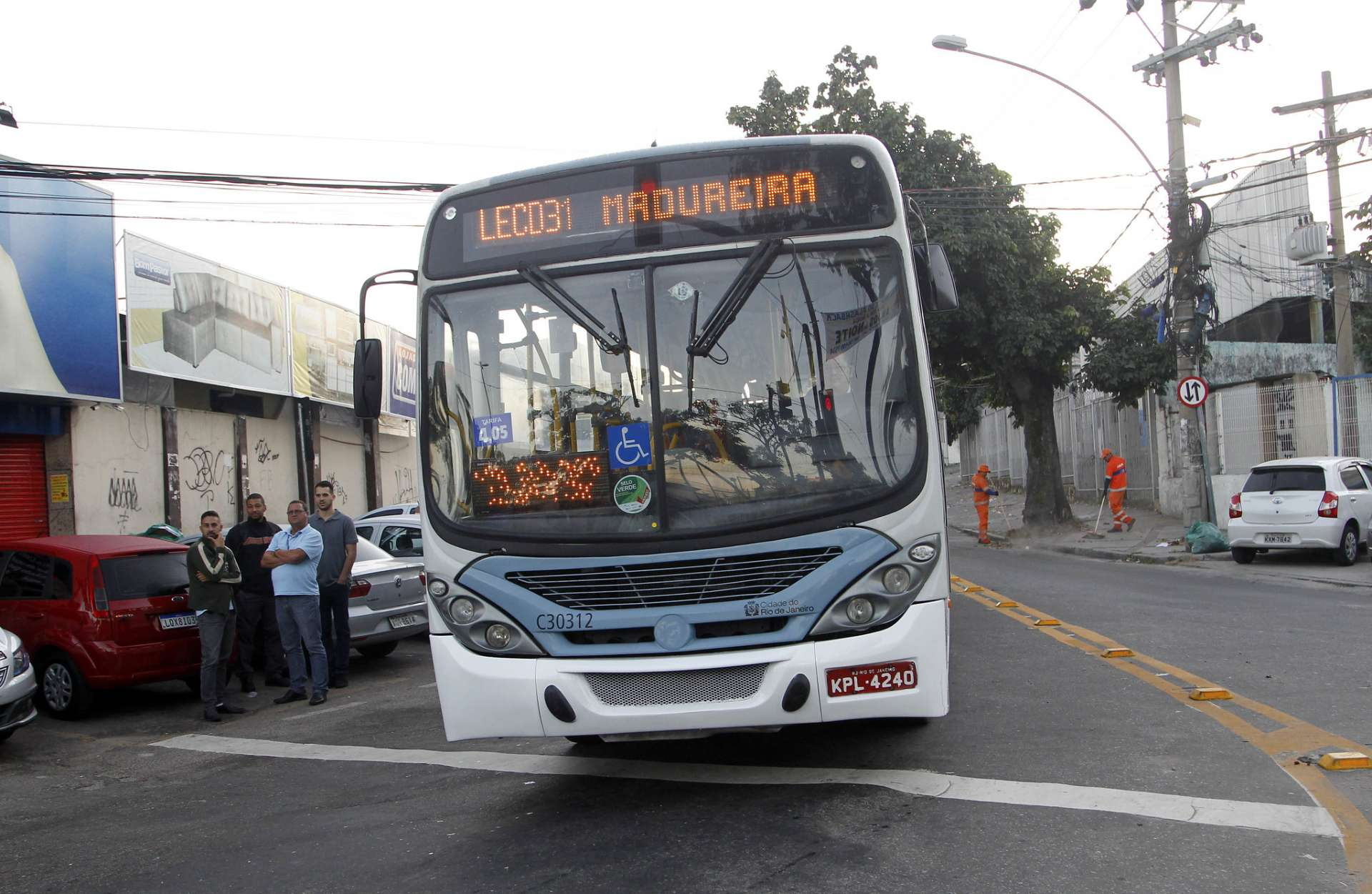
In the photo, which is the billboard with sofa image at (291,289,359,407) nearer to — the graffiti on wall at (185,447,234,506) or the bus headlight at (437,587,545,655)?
the graffiti on wall at (185,447,234,506)

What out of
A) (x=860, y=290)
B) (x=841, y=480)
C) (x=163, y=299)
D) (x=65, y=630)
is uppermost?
(x=163, y=299)

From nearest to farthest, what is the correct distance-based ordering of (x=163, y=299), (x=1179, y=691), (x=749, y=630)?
(x=749, y=630)
(x=1179, y=691)
(x=163, y=299)

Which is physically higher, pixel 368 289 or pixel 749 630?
pixel 368 289

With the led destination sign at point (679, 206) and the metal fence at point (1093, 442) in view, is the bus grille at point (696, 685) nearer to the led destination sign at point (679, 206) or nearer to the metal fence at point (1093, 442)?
the led destination sign at point (679, 206)

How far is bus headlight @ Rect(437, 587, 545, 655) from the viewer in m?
5.28

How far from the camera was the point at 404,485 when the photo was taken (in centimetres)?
3078

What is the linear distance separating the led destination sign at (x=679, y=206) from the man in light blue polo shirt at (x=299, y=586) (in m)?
4.34

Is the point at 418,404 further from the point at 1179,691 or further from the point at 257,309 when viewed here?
the point at 257,309

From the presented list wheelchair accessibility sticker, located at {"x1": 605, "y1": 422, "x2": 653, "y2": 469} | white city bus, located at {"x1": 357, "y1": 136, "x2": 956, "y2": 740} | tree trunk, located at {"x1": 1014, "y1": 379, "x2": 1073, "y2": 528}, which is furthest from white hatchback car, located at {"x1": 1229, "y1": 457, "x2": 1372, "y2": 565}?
wheelchair accessibility sticker, located at {"x1": 605, "y1": 422, "x2": 653, "y2": 469}

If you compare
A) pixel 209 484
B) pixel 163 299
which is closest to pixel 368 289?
pixel 163 299

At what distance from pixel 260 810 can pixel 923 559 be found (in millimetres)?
3663

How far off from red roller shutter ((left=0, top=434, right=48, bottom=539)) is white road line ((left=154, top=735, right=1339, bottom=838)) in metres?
10.7

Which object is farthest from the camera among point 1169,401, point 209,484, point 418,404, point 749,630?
point 1169,401

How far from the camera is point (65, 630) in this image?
Answer: 9.36 metres
